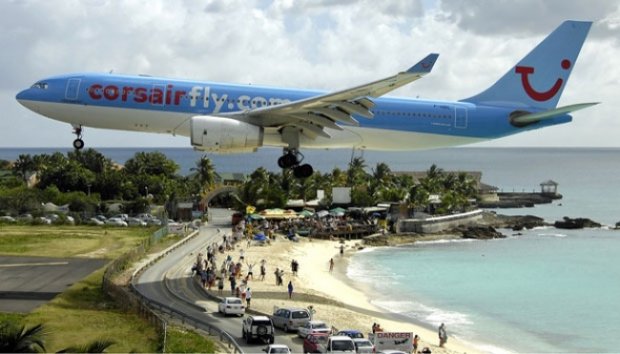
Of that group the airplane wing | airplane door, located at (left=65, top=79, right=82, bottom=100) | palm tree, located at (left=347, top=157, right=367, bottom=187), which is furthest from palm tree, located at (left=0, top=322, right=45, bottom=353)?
palm tree, located at (left=347, top=157, right=367, bottom=187)

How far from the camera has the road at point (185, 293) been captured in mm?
40000

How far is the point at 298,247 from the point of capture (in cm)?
9150

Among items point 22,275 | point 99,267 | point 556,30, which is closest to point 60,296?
point 22,275

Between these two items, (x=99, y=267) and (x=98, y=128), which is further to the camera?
(x=99, y=267)

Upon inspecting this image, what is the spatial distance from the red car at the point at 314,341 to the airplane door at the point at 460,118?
14.7 m

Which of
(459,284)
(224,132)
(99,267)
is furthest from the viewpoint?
(459,284)

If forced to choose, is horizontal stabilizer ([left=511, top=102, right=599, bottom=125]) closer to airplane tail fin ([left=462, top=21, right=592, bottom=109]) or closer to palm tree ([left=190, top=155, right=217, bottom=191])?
airplane tail fin ([left=462, top=21, right=592, bottom=109])

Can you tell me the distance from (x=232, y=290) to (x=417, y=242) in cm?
6082

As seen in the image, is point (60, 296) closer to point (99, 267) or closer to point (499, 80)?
point (99, 267)

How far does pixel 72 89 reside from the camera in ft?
139

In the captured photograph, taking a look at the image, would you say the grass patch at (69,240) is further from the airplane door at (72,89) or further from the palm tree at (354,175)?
the palm tree at (354,175)

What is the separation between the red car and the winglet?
43.6ft

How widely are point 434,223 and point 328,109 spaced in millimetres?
82435

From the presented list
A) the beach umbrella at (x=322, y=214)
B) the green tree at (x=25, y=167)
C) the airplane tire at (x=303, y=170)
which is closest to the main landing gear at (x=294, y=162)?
the airplane tire at (x=303, y=170)
